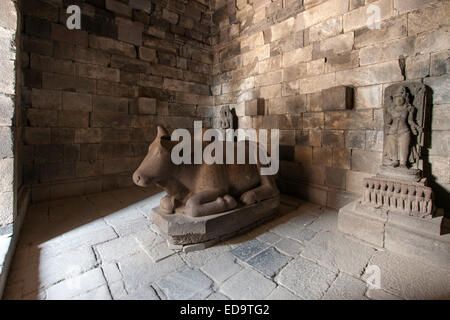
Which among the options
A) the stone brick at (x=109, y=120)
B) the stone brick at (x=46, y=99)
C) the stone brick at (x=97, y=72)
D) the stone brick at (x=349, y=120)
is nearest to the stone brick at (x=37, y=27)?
the stone brick at (x=97, y=72)

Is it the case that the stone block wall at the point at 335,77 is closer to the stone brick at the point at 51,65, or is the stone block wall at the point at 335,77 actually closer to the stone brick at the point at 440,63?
the stone brick at the point at 440,63

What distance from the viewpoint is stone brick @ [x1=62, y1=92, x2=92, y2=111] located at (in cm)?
335

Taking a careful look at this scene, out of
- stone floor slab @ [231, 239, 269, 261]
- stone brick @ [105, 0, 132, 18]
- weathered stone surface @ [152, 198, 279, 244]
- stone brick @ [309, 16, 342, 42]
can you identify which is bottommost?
stone floor slab @ [231, 239, 269, 261]

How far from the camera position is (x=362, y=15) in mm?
2734

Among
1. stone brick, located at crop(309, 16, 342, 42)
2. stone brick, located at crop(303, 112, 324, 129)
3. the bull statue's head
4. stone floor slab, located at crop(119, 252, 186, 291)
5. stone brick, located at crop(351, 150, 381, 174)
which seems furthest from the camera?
stone brick, located at crop(303, 112, 324, 129)

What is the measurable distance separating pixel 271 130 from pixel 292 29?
173 centimetres

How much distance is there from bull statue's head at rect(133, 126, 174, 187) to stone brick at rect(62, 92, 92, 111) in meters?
2.49

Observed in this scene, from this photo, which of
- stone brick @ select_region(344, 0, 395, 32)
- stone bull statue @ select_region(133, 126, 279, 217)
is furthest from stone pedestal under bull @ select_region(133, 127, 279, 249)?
stone brick @ select_region(344, 0, 395, 32)

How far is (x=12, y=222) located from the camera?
1.94m

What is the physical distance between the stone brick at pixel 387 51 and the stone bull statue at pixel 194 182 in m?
2.17

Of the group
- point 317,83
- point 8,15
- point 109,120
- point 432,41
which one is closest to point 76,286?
point 8,15

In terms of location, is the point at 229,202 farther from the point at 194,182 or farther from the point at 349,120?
the point at 349,120

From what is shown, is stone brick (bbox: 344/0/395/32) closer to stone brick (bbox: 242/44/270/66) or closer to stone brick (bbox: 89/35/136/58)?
stone brick (bbox: 242/44/270/66)

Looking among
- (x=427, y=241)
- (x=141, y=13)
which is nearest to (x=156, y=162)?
(x=427, y=241)
